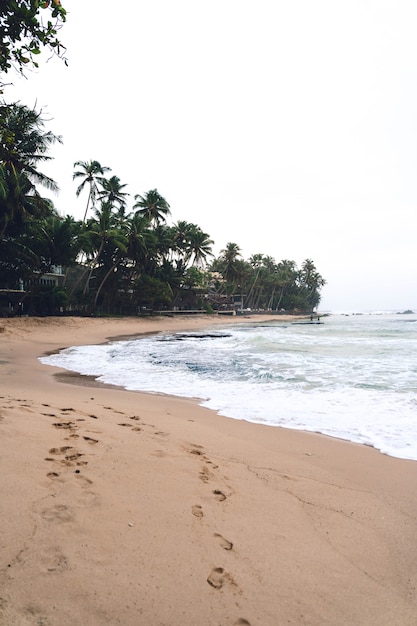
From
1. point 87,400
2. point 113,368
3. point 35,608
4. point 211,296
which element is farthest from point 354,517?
point 211,296

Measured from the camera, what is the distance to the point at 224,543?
2156 mm

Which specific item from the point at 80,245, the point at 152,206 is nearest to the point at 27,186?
the point at 80,245

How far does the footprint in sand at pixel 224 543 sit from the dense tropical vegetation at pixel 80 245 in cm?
493

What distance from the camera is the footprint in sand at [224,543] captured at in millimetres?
2119

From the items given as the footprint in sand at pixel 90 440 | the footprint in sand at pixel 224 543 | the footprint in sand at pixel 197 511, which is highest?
the footprint in sand at pixel 224 543

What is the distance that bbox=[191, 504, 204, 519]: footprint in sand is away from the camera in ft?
7.98

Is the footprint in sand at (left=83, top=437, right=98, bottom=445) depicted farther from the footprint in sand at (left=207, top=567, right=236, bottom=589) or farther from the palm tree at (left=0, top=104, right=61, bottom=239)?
the palm tree at (left=0, top=104, right=61, bottom=239)

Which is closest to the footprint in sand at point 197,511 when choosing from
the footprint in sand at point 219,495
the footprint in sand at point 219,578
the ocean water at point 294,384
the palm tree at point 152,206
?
the footprint in sand at point 219,495

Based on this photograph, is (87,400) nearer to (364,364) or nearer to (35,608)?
(35,608)

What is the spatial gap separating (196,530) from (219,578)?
400 mm

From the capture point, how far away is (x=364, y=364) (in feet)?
37.9

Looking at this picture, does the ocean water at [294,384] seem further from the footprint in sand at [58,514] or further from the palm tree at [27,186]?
the palm tree at [27,186]

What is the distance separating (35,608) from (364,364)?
11688 millimetres

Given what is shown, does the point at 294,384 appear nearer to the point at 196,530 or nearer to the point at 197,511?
the point at 197,511
